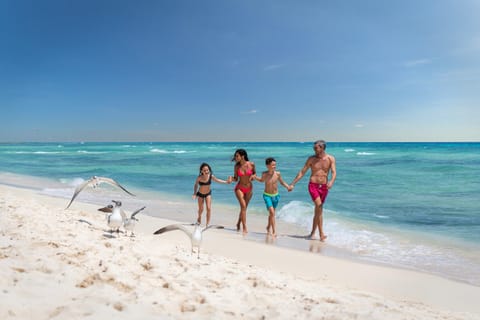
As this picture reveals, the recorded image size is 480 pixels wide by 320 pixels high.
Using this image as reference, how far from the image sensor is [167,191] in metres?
16.0

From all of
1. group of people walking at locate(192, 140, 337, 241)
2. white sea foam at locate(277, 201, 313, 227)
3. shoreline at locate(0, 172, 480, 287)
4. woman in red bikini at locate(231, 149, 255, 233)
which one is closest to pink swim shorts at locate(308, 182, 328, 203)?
group of people walking at locate(192, 140, 337, 241)

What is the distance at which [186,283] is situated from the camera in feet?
13.6

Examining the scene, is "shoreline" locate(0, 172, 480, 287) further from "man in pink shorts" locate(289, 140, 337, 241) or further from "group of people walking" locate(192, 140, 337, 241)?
"man in pink shorts" locate(289, 140, 337, 241)

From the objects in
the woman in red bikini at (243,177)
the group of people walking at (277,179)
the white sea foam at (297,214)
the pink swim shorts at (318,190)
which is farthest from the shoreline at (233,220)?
the pink swim shorts at (318,190)

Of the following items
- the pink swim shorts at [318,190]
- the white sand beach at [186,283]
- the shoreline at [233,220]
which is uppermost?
the pink swim shorts at [318,190]

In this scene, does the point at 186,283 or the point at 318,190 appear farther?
the point at 318,190

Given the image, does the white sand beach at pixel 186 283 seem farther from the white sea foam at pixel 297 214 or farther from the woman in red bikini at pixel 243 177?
the white sea foam at pixel 297 214

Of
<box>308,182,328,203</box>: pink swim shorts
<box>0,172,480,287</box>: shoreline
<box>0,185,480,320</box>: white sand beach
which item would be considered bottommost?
<box>0,172,480,287</box>: shoreline

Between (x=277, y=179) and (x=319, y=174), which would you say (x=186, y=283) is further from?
(x=319, y=174)

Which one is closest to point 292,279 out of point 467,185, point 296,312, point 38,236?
point 296,312

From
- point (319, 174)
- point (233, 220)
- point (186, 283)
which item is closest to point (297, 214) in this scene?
point (233, 220)

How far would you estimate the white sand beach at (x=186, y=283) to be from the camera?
343cm

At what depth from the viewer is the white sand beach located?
11.2ft

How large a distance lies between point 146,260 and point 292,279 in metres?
2.00
